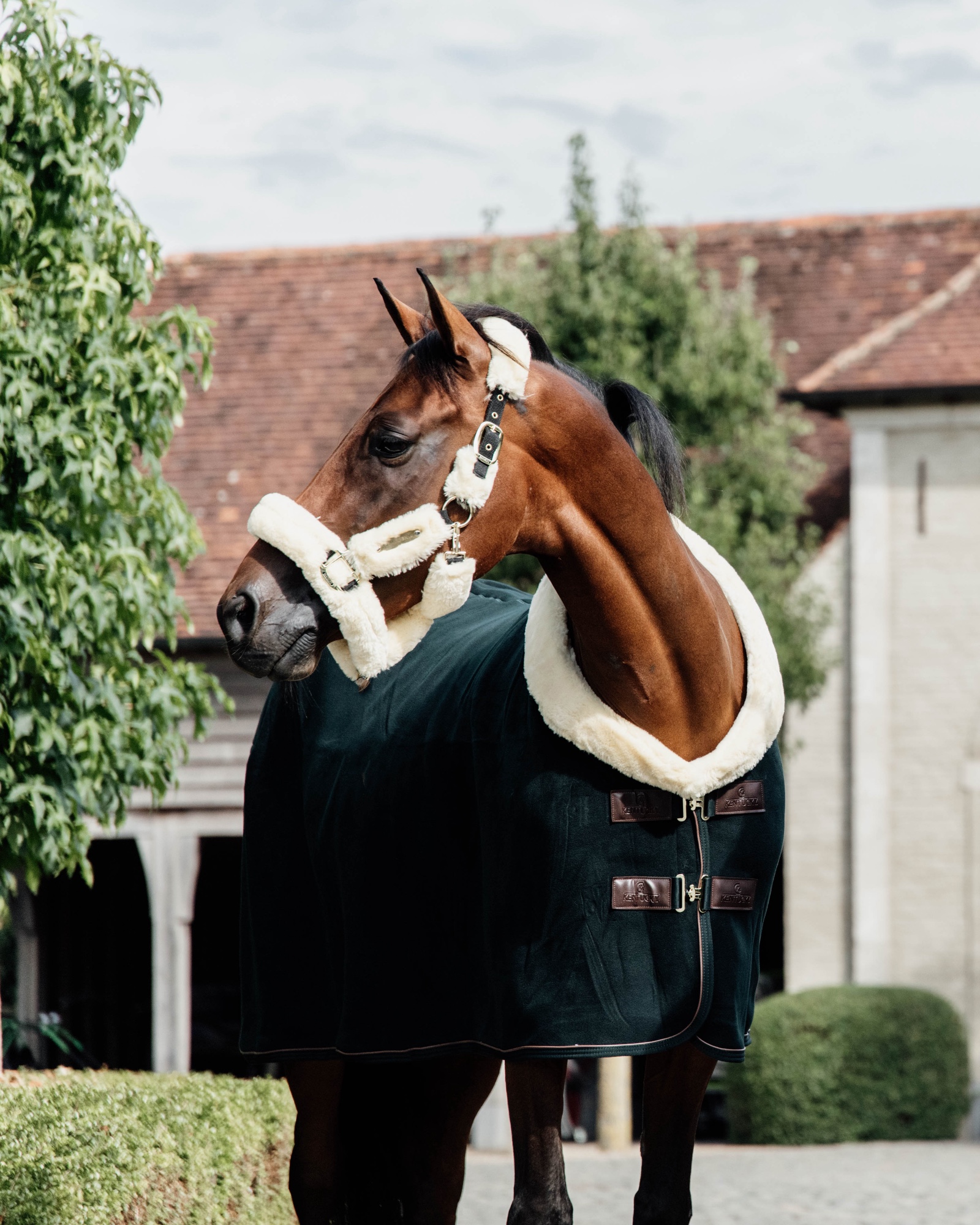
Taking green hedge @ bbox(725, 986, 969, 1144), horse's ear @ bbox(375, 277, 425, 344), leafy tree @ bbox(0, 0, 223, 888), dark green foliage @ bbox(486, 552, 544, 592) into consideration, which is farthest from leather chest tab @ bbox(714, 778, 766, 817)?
green hedge @ bbox(725, 986, 969, 1144)

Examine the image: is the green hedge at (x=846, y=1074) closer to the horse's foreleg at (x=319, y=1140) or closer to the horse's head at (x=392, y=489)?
the horse's foreleg at (x=319, y=1140)

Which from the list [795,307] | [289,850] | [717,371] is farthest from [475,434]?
[795,307]

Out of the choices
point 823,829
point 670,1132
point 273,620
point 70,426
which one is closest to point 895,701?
point 823,829

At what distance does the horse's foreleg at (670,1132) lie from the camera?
3.33 meters

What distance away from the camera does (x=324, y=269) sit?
17297 millimetres

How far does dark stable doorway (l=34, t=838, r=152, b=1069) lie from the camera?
16438mm

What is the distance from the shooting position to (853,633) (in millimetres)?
13742

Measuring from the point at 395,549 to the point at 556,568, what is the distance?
0.37 metres

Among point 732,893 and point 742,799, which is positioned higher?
point 742,799

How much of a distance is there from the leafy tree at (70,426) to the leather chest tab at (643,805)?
371cm

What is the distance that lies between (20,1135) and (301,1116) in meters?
1.31

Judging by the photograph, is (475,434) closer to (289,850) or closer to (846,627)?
(289,850)

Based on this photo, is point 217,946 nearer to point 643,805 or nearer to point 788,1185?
point 788,1185

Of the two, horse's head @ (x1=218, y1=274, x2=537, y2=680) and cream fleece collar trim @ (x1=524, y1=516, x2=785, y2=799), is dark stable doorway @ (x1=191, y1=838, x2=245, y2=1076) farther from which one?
horse's head @ (x1=218, y1=274, x2=537, y2=680)
